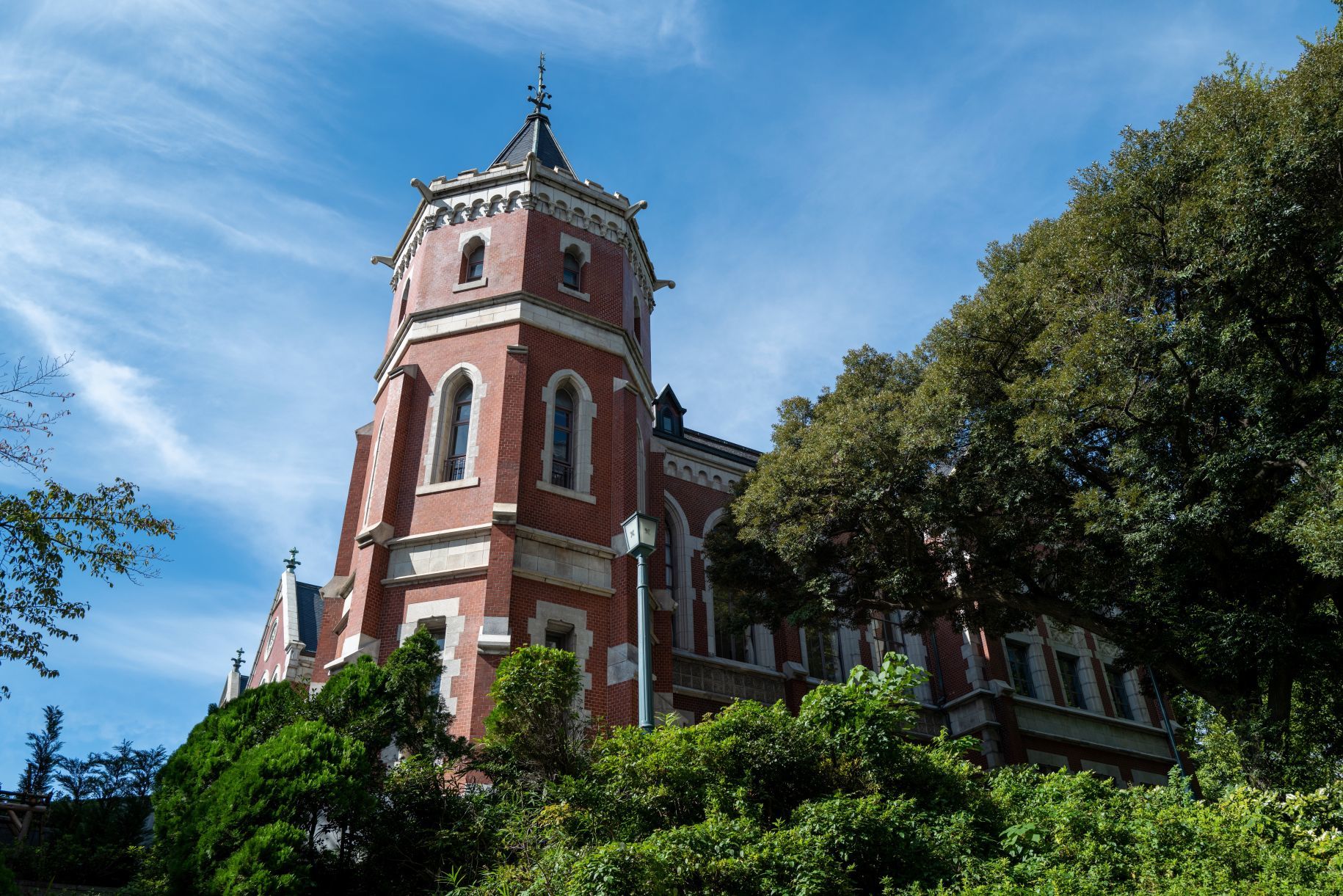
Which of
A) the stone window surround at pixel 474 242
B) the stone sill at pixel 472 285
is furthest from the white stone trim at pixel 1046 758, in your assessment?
the stone window surround at pixel 474 242

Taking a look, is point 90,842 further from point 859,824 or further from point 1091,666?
Answer: point 1091,666

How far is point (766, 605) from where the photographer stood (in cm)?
2089

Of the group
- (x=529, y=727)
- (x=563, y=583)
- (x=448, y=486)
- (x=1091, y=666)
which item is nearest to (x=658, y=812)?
(x=529, y=727)

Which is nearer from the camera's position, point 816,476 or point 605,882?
point 605,882

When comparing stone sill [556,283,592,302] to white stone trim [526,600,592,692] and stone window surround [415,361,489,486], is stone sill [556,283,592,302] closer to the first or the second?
stone window surround [415,361,489,486]

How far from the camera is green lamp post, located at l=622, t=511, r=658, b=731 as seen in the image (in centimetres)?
1159

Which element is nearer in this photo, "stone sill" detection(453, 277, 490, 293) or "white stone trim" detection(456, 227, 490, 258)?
"stone sill" detection(453, 277, 490, 293)

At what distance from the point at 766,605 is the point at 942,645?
32.8ft

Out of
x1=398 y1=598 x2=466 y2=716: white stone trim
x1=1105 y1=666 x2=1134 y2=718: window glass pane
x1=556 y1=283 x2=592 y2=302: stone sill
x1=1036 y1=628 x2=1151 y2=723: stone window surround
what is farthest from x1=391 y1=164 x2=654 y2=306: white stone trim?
x1=1105 y1=666 x2=1134 y2=718: window glass pane

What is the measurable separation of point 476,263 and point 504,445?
5450 mm

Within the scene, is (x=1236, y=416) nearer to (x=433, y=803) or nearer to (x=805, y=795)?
(x=805, y=795)

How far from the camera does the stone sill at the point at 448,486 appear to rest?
723 inches

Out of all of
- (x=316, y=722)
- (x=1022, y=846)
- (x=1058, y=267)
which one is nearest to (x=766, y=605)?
(x=1058, y=267)

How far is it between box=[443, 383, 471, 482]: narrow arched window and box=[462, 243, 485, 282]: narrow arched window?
2887 millimetres
